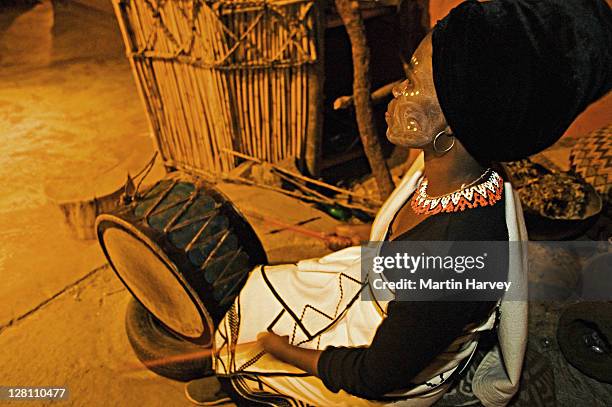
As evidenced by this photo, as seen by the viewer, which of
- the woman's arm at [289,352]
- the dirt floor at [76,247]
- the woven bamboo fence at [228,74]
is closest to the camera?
the woman's arm at [289,352]

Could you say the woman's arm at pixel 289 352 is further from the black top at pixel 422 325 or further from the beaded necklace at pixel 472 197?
the beaded necklace at pixel 472 197

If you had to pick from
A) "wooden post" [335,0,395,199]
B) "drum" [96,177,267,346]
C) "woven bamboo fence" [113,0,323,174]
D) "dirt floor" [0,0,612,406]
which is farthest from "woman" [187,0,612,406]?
→ "woven bamboo fence" [113,0,323,174]

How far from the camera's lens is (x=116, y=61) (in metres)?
8.61

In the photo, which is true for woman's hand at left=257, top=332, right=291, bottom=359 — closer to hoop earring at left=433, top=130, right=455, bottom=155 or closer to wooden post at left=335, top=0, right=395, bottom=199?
hoop earring at left=433, top=130, right=455, bottom=155

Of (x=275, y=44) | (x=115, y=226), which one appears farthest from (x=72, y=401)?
(x=275, y=44)

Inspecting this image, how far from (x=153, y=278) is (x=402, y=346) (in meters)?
1.31

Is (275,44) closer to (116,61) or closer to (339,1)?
(339,1)

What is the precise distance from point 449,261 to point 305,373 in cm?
75

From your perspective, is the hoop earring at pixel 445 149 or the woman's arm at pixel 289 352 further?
the woman's arm at pixel 289 352

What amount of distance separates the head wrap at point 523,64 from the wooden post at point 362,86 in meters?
2.45

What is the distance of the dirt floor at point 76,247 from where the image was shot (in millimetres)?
2611

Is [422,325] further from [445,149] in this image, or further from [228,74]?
[228,74]


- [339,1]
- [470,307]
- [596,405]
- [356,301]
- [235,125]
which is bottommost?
[596,405]

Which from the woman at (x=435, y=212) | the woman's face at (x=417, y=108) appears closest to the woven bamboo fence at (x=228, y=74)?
the woman at (x=435, y=212)
